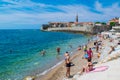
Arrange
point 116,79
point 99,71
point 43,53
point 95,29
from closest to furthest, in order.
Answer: point 116,79, point 99,71, point 43,53, point 95,29

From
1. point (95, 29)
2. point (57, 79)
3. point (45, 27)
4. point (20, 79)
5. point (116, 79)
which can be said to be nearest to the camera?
point (116, 79)

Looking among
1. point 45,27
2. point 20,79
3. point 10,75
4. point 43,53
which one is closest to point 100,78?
point 20,79

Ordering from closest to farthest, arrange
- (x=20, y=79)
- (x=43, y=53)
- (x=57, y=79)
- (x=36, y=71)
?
(x=57, y=79) < (x=20, y=79) < (x=36, y=71) < (x=43, y=53)

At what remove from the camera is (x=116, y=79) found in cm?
838

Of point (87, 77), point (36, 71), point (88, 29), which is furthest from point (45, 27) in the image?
point (87, 77)

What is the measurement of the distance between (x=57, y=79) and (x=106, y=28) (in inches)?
4350

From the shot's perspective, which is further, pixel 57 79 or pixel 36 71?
pixel 36 71

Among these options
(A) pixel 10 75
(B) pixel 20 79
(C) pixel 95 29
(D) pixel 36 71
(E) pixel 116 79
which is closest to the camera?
(E) pixel 116 79

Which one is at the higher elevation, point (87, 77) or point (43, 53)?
point (87, 77)

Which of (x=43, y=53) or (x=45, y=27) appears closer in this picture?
(x=43, y=53)

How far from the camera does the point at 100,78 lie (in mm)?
8852

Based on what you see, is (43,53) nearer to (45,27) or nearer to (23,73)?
(23,73)

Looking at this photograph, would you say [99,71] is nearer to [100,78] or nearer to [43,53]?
[100,78]

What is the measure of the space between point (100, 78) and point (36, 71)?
1488 centimetres
